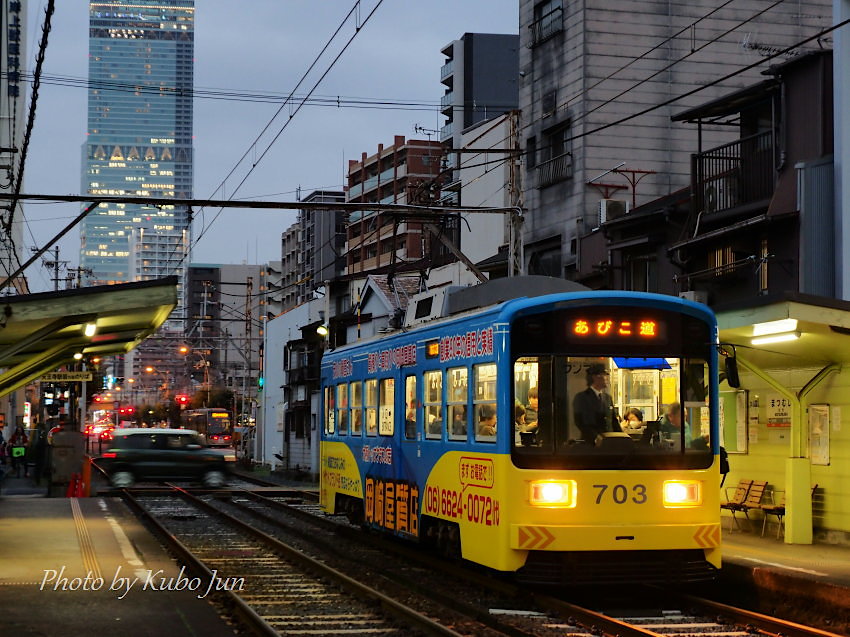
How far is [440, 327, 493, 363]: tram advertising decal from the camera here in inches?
487

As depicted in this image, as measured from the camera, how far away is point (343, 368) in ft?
62.0

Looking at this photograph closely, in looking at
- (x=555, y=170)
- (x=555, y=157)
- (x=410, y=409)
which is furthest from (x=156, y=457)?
(x=410, y=409)

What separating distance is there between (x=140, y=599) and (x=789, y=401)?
9.16 m

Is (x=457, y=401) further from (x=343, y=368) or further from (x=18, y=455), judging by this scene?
(x=18, y=455)

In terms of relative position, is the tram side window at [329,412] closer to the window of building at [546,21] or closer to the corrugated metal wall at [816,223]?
the corrugated metal wall at [816,223]

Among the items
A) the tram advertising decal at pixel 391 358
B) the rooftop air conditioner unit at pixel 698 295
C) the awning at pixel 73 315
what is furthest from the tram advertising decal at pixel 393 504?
the rooftop air conditioner unit at pixel 698 295

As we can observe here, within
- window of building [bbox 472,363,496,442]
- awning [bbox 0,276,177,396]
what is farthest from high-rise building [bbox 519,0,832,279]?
window of building [bbox 472,363,496,442]

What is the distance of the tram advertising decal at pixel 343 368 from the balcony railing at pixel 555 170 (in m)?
14.7

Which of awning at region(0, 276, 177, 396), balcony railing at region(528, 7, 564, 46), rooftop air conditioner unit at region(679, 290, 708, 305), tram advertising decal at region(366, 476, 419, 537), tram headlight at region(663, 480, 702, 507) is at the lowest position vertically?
tram advertising decal at region(366, 476, 419, 537)

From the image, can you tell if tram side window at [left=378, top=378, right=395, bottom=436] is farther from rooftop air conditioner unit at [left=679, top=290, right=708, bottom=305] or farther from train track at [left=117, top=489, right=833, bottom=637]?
rooftop air conditioner unit at [left=679, top=290, right=708, bottom=305]

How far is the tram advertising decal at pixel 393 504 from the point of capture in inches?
589

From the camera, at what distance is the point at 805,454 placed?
16266 millimetres

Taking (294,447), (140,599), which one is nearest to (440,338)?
(140,599)

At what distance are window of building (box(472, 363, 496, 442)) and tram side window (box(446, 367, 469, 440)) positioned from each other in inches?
13.1
